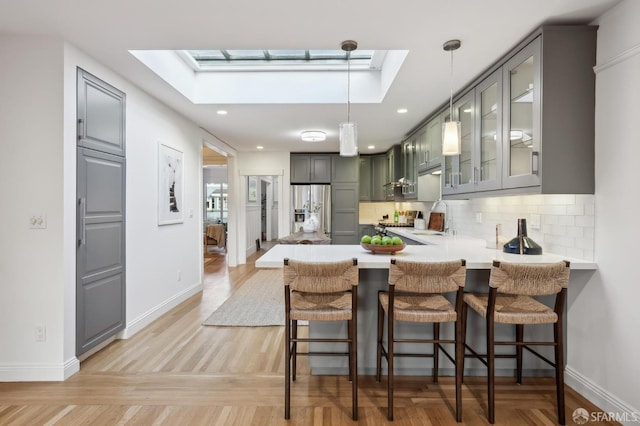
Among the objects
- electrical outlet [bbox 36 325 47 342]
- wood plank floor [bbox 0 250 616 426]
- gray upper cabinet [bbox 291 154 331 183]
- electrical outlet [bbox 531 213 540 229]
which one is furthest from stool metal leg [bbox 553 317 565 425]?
gray upper cabinet [bbox 291 154 331 183]

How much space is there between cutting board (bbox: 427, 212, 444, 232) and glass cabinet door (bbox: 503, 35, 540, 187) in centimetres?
233

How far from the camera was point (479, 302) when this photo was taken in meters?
2.15

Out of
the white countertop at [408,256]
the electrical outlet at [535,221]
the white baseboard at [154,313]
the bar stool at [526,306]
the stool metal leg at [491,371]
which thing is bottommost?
the white baseboard at [154,313]

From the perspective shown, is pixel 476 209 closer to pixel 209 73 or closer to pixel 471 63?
pixel 471 63

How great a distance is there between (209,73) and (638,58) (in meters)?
3.68

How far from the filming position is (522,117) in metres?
2.41

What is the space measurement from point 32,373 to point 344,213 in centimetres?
538

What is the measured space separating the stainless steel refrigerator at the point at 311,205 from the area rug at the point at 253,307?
168cm

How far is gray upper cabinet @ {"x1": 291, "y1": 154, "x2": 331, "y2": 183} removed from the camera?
7020 millimetres

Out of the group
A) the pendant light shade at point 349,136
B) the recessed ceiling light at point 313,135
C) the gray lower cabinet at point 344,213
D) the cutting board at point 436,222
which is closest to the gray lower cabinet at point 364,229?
the gray lower cabinet at point 344,213

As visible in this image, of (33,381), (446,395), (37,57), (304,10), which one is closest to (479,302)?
A: (446,395)

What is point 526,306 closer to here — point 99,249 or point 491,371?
point 491,371

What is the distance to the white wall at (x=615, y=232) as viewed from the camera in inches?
74.8

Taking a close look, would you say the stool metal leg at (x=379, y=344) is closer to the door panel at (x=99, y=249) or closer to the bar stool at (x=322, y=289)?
the bar stool at (x=322, y=289)
